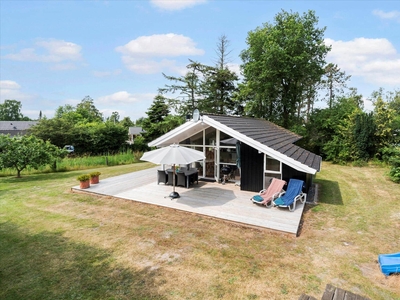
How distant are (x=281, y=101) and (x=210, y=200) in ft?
57.5

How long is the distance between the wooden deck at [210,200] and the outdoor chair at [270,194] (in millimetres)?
193

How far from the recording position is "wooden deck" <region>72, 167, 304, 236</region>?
616 cm

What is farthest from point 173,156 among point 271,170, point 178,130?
point 271,170

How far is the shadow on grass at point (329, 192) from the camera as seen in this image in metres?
8.37

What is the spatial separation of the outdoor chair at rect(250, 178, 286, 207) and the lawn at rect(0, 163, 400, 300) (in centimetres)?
115

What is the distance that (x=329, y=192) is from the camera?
9602 mm

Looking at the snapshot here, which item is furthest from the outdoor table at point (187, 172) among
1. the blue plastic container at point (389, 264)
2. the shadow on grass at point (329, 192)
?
the blue plastic container at point (389, 264)

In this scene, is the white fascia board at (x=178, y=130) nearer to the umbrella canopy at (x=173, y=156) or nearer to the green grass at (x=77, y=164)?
the umbrella canopy at (x=173, y=156)

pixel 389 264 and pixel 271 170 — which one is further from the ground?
pixel 271 170

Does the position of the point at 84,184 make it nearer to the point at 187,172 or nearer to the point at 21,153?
the point at 187,172

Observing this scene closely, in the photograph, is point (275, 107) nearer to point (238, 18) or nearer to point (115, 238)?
point (238, 18)

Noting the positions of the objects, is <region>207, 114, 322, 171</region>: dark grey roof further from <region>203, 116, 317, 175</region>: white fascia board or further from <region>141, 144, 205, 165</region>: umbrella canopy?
<region>141, 144, 205, 165</region>: umbrella canopy

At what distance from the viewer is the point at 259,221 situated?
605 centimetres

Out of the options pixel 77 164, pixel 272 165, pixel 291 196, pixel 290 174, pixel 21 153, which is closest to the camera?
pixel 291 196
